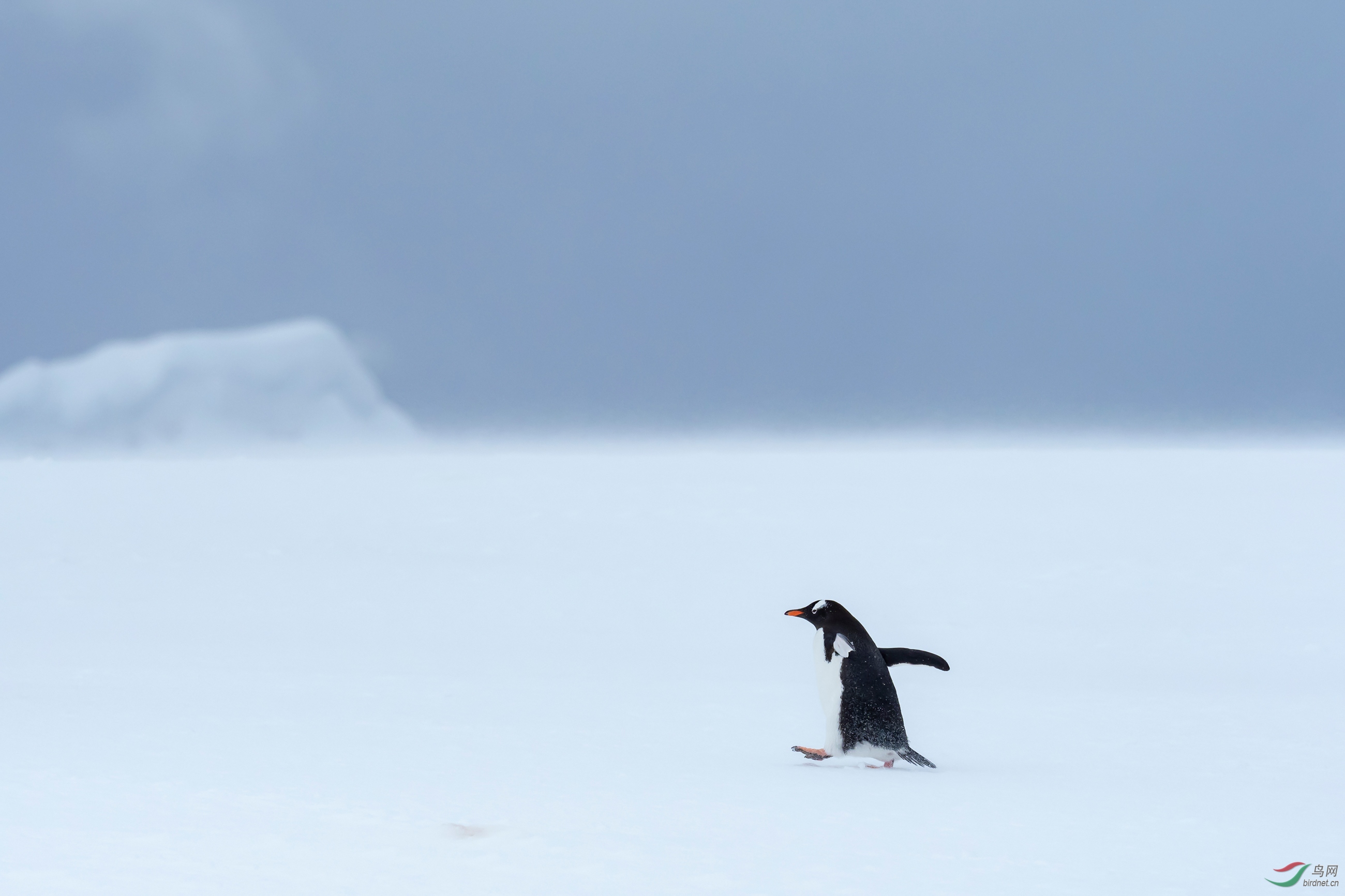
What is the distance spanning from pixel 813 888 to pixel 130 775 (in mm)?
2630

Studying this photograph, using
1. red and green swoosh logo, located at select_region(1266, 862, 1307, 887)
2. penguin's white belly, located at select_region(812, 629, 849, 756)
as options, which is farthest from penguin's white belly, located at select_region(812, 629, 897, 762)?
red and green swoosh logo, located at select_region(1266, 862, 1307, 887)

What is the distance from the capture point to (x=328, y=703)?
593 cm

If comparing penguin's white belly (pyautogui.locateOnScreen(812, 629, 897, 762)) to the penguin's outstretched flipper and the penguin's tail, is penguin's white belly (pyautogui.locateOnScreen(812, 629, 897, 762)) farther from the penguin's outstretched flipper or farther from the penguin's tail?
the penguin's outstretched flipper

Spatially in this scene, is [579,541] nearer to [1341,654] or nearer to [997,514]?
[997,514]

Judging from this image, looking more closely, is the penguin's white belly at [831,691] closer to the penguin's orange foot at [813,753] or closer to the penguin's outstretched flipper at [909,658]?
the penguin's orange foot at [813,753]

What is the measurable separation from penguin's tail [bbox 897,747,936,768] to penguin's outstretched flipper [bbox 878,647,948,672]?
358 millimetres

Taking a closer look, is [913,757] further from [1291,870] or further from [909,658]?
[1291,870]

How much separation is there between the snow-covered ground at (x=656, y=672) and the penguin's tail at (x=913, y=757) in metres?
0.05

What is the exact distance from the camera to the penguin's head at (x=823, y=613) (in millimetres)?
4660

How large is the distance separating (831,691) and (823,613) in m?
0.33

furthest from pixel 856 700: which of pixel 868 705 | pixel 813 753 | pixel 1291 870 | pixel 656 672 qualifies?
pixel 656 672

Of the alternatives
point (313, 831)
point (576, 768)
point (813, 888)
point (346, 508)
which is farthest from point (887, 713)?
point (346, 508)

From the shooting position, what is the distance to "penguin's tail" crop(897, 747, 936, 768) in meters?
4.50

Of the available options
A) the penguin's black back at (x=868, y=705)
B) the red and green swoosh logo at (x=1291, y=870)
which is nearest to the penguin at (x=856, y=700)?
the penguin's black back at (x=868, y=705)
